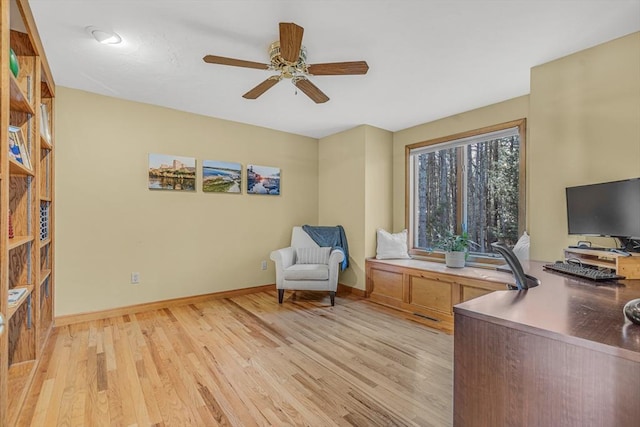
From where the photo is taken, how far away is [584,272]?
1.61 m

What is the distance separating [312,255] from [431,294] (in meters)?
1.61

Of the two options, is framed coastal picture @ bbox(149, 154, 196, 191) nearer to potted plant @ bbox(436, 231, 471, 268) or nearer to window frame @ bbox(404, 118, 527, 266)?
window frame @ bbox(404, 118, 527, 266)

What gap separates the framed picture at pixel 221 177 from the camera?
3.80 meters

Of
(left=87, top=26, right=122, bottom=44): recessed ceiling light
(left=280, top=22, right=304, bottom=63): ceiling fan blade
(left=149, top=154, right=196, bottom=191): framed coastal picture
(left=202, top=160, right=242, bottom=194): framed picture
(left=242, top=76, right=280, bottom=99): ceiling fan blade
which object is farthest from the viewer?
(left=202, top=160, right=242, bottom=194): framed picture

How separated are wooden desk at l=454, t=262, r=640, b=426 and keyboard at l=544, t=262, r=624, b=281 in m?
0.31

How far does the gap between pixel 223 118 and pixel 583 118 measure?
377 cm

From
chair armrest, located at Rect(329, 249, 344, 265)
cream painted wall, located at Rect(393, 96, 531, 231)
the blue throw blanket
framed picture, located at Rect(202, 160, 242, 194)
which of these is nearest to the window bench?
the blue throw blanket

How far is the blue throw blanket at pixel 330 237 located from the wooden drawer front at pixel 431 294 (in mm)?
1055

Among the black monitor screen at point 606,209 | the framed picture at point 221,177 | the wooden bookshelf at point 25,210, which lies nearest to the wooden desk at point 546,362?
the black monitor screen at point 606,209

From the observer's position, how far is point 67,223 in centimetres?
294

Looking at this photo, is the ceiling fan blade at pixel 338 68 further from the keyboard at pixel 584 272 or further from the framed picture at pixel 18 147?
the framed picture at pixel 18 147

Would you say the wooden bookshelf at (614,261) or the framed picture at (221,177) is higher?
the framed picture at (221,177)

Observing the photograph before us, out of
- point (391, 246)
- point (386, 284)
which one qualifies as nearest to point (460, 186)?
point (391, 246)

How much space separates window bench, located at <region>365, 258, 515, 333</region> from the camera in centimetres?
289
